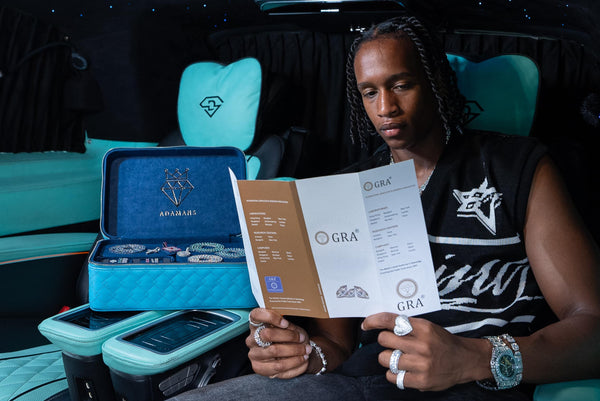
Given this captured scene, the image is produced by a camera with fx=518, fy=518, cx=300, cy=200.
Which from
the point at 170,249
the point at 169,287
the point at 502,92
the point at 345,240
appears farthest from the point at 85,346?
the point at 502,92

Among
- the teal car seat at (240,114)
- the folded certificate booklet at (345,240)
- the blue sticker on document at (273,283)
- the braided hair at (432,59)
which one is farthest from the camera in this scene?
the teal car seat at (240,114)

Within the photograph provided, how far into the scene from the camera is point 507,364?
36.7 inches

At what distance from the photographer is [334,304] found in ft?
3.05

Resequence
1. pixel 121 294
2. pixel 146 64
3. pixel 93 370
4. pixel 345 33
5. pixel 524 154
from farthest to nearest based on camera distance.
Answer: pixel 146 64, pixel 345 33, pixel 121 294, pixel 93 370, pixel 524 154

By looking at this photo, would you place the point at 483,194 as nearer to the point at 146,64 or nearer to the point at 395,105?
the point at 395,105

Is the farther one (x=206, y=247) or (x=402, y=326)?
(x=206, y=247)

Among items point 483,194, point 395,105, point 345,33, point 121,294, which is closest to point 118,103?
point 345,33

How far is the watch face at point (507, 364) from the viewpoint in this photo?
3.05 ft

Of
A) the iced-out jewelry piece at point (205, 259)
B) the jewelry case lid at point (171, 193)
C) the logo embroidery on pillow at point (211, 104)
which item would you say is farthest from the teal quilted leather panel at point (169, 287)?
the logo embroidery on pillow at point (211, 104)

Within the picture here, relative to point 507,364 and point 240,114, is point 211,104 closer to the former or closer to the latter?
point 240,114

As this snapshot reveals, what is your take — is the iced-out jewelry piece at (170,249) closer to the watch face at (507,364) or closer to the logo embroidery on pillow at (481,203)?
the logo embroidery on pillow at (481,203)

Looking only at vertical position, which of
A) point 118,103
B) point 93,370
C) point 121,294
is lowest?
point 93,370

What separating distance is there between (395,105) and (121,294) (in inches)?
33.4

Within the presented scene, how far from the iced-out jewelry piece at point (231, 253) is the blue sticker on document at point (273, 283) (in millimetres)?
440
